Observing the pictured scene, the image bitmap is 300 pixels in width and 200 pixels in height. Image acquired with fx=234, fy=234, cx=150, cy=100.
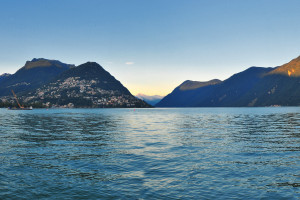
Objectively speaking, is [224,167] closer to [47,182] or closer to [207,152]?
[207,152]

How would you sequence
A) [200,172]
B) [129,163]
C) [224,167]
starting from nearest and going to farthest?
[200,172], [224,167], [129,163]

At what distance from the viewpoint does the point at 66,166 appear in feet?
66.6

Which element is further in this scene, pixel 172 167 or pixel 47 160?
pixel 47 160

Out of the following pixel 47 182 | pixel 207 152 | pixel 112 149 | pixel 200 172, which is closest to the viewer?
pixel 47 182

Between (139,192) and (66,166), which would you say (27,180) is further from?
(139,192)

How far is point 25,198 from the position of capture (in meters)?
13.1

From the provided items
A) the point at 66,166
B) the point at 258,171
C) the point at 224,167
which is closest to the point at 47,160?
the point at 66,166

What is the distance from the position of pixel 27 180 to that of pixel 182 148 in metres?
18.3

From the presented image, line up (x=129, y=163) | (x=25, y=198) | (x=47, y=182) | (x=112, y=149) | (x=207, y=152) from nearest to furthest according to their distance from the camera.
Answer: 1. (x=25, y=198)
2. (x=47, y=182)
3. (x=129, y=163)
4. (x=207, y=152)
5. (x=112, y=149)

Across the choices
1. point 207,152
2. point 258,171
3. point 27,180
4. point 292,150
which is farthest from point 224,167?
point 27,180

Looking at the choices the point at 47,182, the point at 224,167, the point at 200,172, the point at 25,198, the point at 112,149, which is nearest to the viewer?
the point at 25,198

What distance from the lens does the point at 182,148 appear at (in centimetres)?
2961

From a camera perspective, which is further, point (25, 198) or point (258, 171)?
point (258, 171)

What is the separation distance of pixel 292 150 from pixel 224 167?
13.6 metres
